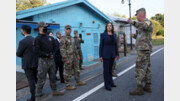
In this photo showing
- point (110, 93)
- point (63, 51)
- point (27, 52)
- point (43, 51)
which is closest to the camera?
point (27, 52)

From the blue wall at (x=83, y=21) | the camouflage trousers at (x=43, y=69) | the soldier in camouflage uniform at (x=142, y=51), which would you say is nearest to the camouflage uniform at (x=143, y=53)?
the soldier in camouflage uniform at (x=142, y=51)

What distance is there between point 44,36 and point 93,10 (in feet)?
26.8

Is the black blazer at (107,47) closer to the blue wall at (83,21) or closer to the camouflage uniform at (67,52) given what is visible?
the camouflage uniform at (67,52)

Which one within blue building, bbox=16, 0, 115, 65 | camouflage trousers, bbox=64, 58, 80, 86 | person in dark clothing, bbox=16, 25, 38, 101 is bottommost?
camouflage trousers, bbox=64, 58, 80, 86

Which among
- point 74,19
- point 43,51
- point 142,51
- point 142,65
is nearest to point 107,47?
point 142,51

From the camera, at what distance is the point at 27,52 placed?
405cm

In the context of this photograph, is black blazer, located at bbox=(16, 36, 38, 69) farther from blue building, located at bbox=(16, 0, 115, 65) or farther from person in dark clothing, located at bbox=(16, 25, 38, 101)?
blue building, located at bbox=(16, 0, 115, 65)

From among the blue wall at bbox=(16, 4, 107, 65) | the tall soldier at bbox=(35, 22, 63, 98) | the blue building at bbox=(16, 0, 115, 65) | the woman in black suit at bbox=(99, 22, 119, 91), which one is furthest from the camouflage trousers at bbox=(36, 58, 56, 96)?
the blue wall at bbox=(16, 4, 107, 65)

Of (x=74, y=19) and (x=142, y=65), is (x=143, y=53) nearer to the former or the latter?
(x=142, y=65)

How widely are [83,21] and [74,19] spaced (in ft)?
3.26

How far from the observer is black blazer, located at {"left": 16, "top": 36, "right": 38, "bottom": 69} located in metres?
3.94

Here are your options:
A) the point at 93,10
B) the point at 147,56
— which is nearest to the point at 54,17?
the point at 93,10

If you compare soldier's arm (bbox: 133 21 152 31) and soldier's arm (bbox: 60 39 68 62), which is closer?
soldier's arm (bbox: 133 21 152 31)

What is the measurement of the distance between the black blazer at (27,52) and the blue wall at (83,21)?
4131mm
